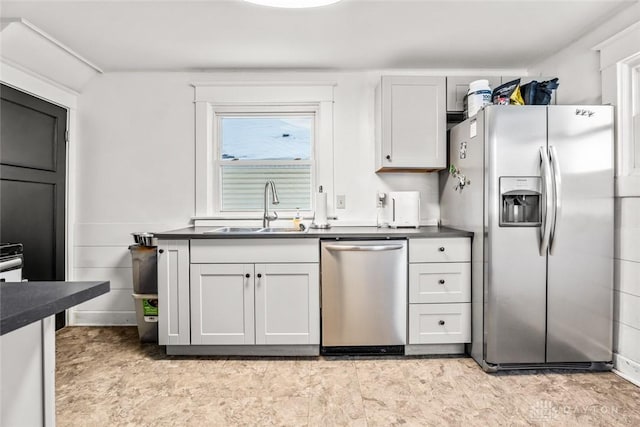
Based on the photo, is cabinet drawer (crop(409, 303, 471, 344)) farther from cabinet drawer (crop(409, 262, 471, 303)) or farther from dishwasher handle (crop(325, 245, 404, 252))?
dishwasher handle (crop(325, 245, 404, 252))

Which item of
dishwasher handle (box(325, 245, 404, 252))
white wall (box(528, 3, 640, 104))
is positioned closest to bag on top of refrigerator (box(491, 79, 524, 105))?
white wall (box(528, 3, 640, 104))

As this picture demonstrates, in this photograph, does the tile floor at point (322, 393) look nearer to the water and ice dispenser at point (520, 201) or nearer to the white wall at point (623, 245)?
the white wall at point (623, 245)

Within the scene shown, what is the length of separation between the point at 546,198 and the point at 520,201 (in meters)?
0.15

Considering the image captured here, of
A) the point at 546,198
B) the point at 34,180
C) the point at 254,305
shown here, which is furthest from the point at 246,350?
the point at 546,198

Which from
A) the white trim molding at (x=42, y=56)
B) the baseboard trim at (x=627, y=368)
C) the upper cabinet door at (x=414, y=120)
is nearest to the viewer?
the baseboard trim at (x=627, y=368)

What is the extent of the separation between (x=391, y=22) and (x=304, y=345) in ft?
7.41

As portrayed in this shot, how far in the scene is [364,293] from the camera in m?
2.46

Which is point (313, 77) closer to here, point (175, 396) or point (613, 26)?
point (613, 26)

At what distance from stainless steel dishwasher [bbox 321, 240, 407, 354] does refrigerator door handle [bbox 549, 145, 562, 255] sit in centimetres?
90

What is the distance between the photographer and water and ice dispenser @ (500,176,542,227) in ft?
7.25

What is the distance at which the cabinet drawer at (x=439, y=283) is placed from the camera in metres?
2.47

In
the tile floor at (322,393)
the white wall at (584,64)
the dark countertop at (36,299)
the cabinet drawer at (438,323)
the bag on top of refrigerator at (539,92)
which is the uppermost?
the white wall at (584,64)

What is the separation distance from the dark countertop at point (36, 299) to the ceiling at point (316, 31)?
186 centimetres

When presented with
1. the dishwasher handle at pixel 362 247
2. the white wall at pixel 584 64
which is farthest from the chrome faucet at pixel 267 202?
the white wall at pixel 584 64
